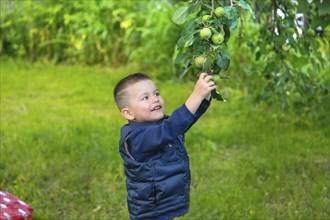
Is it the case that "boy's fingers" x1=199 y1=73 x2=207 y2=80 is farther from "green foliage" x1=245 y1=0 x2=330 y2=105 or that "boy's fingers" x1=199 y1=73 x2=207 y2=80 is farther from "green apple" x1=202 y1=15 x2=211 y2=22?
"green foliage" x1=245 y1=0 x2=330 y2=105

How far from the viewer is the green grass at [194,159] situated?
3.68m

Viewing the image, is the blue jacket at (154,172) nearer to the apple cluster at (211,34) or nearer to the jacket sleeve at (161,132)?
the jacket sleeve at (161,132)

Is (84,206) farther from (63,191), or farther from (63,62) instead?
(63,62)

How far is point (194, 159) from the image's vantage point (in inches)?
175

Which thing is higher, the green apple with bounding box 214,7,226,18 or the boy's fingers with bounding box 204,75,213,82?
the green apple with bounding box 214,7,226,18

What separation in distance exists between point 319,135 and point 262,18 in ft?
3.79

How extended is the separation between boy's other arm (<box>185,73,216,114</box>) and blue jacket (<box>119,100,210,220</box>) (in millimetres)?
198

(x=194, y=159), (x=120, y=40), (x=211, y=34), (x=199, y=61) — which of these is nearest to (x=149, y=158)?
(x=199, y=61)

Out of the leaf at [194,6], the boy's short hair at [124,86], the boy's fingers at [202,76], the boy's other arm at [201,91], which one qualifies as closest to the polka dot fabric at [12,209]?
the boy's short hair at [124,86]

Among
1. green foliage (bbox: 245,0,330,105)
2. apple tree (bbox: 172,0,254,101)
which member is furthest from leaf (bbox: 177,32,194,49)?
green foliage (bbox: 245,0,330,105)

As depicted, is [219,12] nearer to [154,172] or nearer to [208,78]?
[208,78]

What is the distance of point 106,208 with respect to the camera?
144 inches

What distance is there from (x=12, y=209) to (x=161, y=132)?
140cm

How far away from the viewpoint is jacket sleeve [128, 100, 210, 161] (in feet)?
7.07
